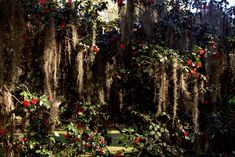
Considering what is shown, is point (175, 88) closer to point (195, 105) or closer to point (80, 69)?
point (195, 105)

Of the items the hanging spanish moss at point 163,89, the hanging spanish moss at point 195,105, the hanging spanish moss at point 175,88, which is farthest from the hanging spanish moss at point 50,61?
the hanging spanish moss at point 195,105

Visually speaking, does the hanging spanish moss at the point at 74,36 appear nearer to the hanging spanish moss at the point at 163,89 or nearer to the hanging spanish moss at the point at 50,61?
the hanging spanish moss at the point at 50,61

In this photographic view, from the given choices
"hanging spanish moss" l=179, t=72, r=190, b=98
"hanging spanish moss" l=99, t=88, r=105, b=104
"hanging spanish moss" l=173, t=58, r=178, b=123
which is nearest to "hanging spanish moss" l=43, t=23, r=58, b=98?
"hanging spanish moss" l=99, t=88, r=105, b=104

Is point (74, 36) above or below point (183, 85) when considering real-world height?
above

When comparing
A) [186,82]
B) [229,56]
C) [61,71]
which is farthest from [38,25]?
[229,56]

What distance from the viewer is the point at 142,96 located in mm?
5309

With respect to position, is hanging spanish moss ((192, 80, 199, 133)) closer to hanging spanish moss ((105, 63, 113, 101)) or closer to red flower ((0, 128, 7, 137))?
hanging spanish moss ((105, 63, 113, 101))

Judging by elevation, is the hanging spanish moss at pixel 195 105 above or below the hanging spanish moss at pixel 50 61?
below

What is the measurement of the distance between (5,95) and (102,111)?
1.57 metres

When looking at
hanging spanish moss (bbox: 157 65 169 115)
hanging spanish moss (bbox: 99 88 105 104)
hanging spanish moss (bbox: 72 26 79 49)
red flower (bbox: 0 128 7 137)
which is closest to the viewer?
red flower (bbox: 0 128 7 137)

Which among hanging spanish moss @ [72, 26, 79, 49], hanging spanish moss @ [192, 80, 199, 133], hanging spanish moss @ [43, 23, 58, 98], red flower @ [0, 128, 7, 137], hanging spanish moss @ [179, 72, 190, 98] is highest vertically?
hanging spanish moss @ [72, 26, 79, 49]

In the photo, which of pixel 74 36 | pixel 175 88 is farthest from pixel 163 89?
pixel 74 36

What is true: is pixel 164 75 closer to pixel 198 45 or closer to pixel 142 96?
pixel 142 96

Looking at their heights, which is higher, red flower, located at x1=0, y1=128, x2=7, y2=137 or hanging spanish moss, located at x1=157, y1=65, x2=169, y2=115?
hanging spanish moss, located at x1=157, y1=65, x2=169, y2=115
